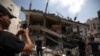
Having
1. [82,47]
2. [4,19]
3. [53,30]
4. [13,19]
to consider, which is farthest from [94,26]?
[4,19]

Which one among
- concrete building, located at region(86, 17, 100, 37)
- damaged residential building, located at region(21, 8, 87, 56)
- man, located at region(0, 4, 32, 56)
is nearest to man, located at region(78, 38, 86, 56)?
man, located at region(0, 4, 32, 56)

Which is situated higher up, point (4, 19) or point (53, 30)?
point (4, 19)

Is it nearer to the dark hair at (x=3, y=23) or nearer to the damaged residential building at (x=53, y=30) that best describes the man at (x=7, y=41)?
the dark hair at (x=3, y=23)

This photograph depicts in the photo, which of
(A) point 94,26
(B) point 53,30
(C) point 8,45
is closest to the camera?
(C) point 8,45

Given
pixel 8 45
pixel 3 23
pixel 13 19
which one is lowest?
pixel 13 19

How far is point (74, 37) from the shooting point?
27109mm

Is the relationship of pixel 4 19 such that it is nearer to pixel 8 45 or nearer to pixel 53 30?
pixel 8 45

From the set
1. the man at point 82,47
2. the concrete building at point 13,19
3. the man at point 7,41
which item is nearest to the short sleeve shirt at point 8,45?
the man at point 7,41

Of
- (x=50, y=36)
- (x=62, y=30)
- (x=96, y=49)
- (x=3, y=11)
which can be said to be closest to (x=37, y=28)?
(x=50, y=36)

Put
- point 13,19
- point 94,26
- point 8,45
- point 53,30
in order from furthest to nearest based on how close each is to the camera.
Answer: point 94,26
point 13,19
point 53,30
point 8,45

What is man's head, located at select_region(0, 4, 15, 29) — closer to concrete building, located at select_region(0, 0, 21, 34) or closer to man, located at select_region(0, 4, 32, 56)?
man, located at select_region(0, 4, 32, 56)

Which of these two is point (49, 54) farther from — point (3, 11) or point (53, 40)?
point (3, 11)

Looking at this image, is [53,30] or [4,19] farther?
[53,30]

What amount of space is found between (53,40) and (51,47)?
1.00 metres
